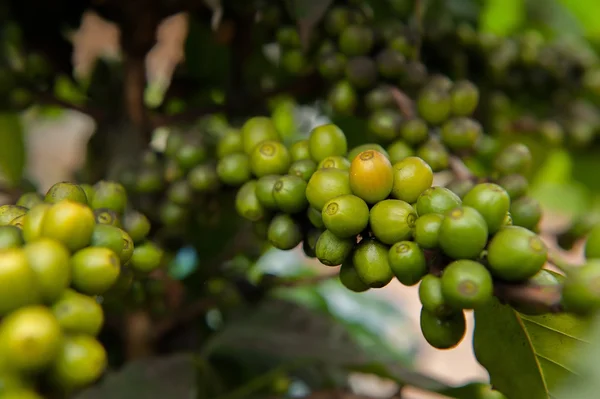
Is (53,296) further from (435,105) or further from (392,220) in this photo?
(435,105)

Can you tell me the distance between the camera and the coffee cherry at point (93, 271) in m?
0.27

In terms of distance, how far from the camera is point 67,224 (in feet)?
0.90

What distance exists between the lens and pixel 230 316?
674 millimetres

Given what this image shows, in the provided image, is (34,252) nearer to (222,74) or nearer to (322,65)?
(322,65)

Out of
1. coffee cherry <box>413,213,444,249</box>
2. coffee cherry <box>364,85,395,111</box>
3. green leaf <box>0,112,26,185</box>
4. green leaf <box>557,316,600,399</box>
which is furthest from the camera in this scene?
green leaf <box>0,112,26,185</box>

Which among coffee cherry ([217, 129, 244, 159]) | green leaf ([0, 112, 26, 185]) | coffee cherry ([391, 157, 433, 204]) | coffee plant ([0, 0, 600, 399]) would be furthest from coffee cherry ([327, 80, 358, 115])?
green leaf ([0, 112, 26, 185])

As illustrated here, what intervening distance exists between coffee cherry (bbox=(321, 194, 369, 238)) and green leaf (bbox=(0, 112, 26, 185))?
61 cm

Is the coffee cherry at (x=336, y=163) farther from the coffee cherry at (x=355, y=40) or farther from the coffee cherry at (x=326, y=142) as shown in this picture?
the coffee cherry at (x=355, y=40)

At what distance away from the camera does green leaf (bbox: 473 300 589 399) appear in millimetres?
350

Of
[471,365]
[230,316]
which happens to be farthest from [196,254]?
[471,365]

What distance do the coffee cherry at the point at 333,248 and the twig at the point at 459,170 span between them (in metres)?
0.15

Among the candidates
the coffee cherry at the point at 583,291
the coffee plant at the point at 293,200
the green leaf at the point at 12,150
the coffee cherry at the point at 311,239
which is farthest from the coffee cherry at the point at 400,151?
the green leaf at the point at 12,150

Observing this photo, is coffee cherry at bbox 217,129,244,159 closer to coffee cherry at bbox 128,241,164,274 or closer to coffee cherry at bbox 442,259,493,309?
coffee cherry at bbox 128,241,164,274

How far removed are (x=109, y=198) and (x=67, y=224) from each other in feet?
0.36
